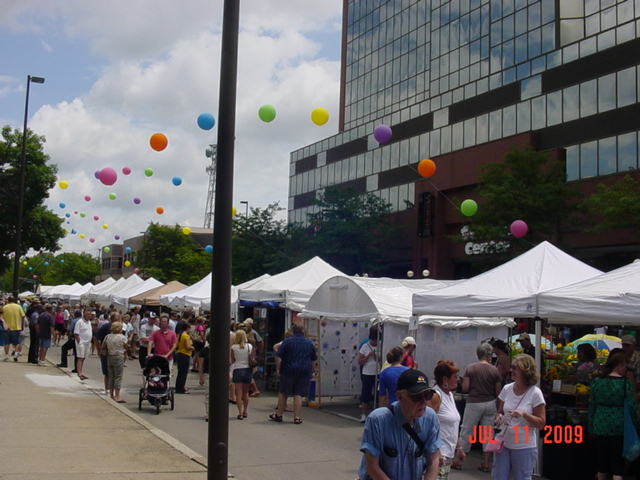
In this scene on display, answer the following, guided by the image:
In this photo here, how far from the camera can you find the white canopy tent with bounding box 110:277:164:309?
34000 mm

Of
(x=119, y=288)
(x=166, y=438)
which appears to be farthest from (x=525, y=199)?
(x=166, y=438)

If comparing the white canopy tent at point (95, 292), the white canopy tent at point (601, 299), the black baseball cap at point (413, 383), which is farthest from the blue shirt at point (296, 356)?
the white canopy tent at point (95, 292)

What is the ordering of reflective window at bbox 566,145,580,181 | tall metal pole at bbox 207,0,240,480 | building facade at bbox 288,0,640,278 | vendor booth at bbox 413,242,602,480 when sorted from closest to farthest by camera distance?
tall metal pole at bbox 207,0,240,480 → vendor booth at bbox 413,242,602,480 → building facade at bbox 288,0,640,278 → reflective window at bbox 566,145,580,181

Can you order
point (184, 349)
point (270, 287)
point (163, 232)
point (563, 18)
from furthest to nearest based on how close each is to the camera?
point (163, 232) → point (563, 18) → point (270, 287) → point (184, 349)

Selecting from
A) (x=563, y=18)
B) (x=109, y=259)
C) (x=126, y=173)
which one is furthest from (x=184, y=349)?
(x=109, y=259)

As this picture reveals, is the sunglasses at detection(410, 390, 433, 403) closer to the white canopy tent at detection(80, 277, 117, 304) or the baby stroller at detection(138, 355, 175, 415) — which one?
the baby stroller at detection(138, 355, 175, 415)

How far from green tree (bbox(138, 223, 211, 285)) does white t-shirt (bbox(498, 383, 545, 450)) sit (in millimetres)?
63998

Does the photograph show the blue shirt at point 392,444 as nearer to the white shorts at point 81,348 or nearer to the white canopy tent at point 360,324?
the white canopy tent at point 360,324

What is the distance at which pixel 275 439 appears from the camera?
1223 centimetres

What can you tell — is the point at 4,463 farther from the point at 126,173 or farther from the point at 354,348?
the point at 126,173

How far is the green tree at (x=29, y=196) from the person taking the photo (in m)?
35.0

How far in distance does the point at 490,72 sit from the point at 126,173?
102ft

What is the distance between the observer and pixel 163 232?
7394 cm
